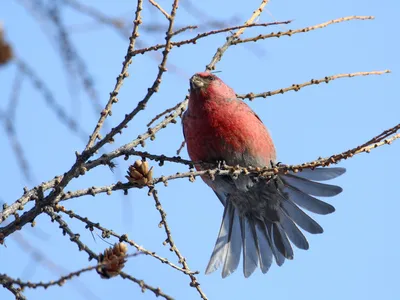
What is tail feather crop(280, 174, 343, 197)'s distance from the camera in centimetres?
406

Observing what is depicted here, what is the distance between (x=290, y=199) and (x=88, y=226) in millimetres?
2310

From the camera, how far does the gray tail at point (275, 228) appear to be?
13.7 feet

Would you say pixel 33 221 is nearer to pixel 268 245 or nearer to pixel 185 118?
pixel 185 118

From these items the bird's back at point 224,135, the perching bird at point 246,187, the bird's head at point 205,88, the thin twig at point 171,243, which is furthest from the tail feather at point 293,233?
the thin twig at point 171,243

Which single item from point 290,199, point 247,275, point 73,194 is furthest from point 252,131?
point 73,194

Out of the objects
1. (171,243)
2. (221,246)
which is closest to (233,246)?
(221,246)

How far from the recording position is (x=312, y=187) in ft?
13.5

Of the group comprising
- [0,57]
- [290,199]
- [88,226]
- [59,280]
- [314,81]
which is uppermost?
[290,199]

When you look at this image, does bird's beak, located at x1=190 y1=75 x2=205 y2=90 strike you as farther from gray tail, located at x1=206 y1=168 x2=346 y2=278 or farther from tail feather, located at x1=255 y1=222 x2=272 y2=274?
tail feather, located at x1=255 y1=222 x2=272 y2=274

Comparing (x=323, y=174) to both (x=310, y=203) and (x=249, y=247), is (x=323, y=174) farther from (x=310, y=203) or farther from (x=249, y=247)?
(x=249, y=247)

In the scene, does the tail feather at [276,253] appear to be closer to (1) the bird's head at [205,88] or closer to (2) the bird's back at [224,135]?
(2) the bird's back at [224,135]

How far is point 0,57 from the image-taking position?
1456 millimetres

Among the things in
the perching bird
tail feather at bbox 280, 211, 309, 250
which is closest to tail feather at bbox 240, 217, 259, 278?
the perching bird

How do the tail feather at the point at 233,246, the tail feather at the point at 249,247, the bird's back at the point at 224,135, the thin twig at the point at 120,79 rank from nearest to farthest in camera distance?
the thin twig at the point at 120,79, the bird's back at the point at 224,135, the tail feather at the point at 233,246, the tail feather at the point at 249,247
